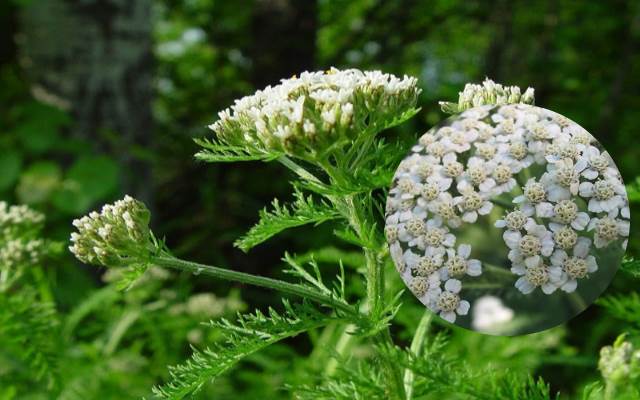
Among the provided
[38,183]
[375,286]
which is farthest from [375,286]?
[38,183]

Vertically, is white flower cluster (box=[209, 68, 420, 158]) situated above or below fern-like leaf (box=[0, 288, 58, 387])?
above

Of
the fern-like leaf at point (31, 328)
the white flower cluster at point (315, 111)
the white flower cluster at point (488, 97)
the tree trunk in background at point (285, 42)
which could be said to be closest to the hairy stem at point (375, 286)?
the white flower cluster at point (315, 111)

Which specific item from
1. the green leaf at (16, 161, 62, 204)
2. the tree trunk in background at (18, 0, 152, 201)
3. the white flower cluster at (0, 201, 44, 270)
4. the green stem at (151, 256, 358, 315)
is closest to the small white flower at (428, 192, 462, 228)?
the green stem at (151, 256, 358, 315)

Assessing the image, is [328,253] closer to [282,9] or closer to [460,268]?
[460,268]

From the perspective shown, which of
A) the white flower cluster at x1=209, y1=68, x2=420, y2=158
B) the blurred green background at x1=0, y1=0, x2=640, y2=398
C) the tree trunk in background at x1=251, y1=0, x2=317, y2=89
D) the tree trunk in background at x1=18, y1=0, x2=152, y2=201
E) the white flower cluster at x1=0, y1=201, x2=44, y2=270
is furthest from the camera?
the tree trunk in background at x1=251, y1=0, x2=317, y2=89

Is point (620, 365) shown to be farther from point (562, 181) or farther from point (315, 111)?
point (315, 111)

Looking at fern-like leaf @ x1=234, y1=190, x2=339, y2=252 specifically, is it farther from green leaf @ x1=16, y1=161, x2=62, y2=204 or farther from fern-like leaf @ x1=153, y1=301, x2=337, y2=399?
green leaf @ x1=16, y1=161, x2=62, y2=204
